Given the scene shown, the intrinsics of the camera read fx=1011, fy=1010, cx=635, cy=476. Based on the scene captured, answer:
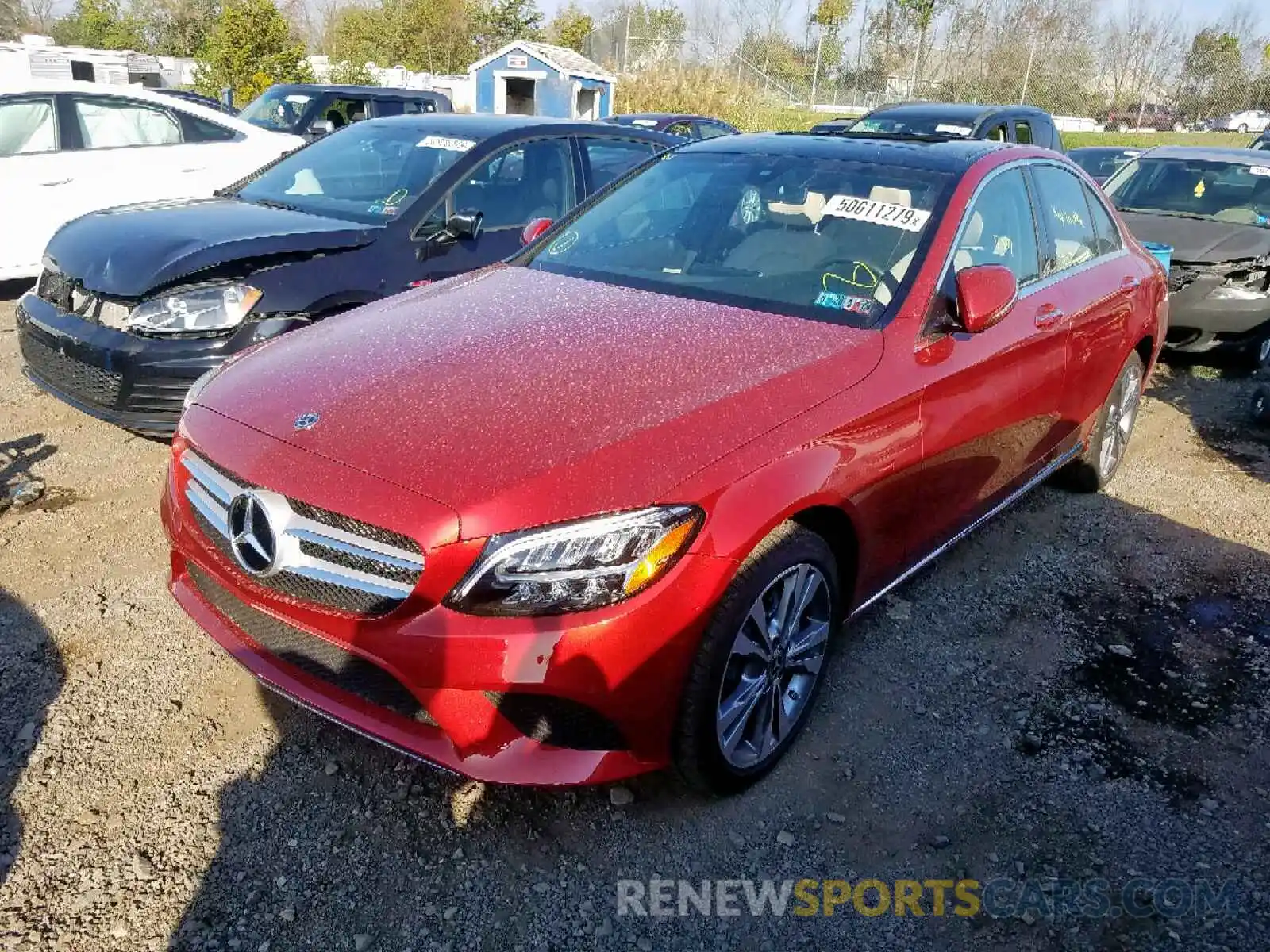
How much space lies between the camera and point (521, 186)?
5.58 m

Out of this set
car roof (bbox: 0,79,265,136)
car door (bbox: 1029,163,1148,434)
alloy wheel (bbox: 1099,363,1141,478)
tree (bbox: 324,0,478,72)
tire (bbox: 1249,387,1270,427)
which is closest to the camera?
car door (bbox: 1029,163,1148,434)

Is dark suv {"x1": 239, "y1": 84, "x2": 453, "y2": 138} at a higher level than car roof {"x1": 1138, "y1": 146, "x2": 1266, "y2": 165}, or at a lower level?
lower

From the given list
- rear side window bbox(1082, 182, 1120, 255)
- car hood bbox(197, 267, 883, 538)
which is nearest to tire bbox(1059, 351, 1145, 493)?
rear side window bbox(1082, 182, 1120, 255)

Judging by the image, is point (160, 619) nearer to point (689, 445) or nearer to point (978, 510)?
point (689, 445)

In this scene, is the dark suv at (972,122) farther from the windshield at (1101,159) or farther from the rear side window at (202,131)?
the rear side window at (202,131)

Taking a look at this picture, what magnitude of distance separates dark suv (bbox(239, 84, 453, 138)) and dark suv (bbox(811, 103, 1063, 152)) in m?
5.15

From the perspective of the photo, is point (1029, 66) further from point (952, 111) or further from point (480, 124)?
point (480, 124)

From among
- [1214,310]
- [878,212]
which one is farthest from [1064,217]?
[1214,310]

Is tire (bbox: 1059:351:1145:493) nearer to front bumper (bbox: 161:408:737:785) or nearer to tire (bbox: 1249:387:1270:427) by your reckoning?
tire (bbox: 1249:387:1270:427)

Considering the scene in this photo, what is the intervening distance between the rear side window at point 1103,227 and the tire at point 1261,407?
2265mm

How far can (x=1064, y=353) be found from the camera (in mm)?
3945

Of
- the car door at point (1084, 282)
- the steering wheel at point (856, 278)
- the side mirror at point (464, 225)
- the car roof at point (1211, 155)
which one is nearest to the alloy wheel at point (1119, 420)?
the car door at point (1084, 282)

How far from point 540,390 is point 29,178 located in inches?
252

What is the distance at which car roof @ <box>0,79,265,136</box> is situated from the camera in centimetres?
741
